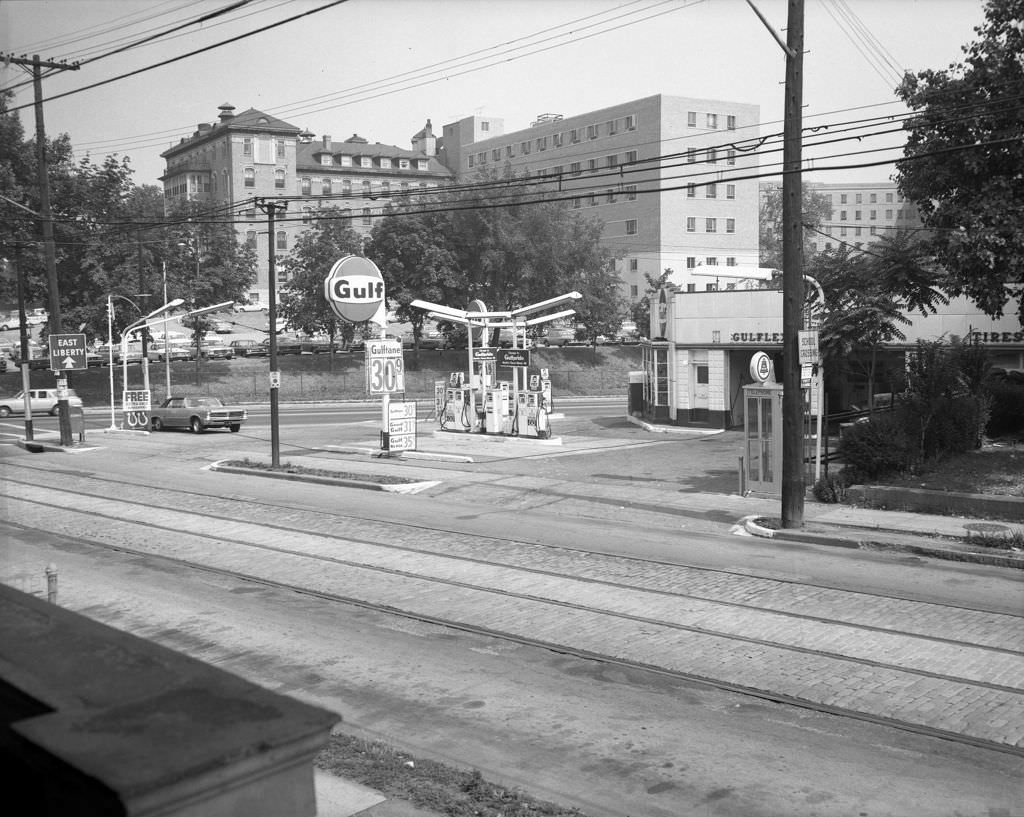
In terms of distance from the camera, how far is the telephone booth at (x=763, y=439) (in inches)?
757

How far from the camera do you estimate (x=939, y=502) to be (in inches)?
685

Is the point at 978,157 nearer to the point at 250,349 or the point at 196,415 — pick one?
the point at 196,415

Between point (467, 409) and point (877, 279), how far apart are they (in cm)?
1521

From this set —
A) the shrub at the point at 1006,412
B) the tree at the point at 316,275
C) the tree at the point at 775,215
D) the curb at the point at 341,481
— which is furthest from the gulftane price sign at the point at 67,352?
the tree at the point at 775,215

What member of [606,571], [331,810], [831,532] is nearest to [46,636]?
[331,810]

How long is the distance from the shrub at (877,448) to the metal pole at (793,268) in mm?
3573

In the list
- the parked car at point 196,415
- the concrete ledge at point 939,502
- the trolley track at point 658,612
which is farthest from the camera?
the parked car at point 196,415

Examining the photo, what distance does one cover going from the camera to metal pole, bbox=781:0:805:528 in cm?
1620

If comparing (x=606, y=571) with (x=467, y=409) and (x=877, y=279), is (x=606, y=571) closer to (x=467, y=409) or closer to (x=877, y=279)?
(x=877, y=279)

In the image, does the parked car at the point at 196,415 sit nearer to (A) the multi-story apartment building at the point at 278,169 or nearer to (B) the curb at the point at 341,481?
(B) the curb at the point at 341,481

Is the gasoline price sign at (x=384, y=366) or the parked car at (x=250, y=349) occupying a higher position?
→ the parked car at (x=250, y=349)

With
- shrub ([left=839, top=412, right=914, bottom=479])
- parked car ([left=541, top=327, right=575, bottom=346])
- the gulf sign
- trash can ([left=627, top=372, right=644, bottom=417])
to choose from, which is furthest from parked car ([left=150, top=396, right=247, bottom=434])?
parked car ([left=541, top=327, right=575, bottom=346])

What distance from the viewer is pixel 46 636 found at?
3371 mm

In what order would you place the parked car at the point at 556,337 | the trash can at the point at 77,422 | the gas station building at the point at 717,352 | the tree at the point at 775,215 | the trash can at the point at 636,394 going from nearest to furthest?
1. the gas station building at the point at 717,352
2. the trash can at the point at 77,422
3. the trash can at the point at 636,394
4. the parked car at the point at 556,337
5. the tree at the point at 775,215
